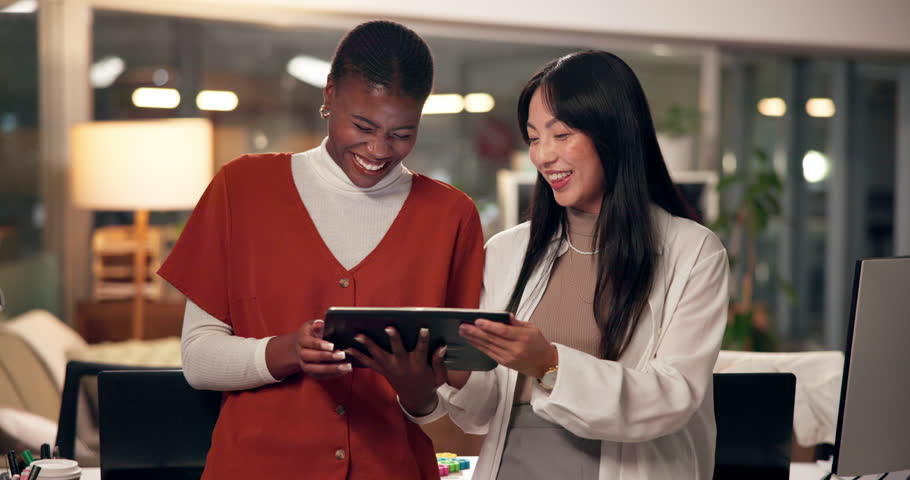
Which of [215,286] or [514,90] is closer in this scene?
[215,286]

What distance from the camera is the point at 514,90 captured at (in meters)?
5.13

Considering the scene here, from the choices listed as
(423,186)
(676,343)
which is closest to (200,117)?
(423,186)

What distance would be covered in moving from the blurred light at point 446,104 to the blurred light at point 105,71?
1581 mm

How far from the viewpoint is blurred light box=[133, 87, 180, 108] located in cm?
455

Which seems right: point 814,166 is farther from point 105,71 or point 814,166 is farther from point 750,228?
point 105,71

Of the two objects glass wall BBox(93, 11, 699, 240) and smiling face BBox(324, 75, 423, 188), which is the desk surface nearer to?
smiling face BBox(324, 75, 423, 188)

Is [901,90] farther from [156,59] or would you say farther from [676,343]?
[676,343]

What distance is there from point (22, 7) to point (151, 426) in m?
3.15

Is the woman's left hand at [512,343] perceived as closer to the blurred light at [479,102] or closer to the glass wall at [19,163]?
the glass wall at [19,163]

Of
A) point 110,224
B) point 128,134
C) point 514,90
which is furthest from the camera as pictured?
point 514,90

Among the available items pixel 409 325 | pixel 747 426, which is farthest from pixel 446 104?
pixel 409 325

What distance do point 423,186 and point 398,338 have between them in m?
0.35

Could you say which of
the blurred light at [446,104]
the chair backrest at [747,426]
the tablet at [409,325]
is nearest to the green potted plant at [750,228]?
the blurred light at [446,104]

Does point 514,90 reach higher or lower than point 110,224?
higher
